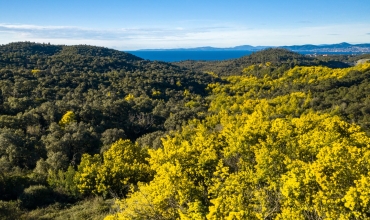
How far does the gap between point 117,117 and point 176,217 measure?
5496cm

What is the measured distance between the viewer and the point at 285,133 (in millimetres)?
27703

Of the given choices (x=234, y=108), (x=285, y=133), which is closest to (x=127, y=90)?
(x=234, y=108)

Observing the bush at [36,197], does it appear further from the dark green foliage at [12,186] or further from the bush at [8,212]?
the bush at [8,212]

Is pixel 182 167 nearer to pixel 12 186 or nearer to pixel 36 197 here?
pixel 36 197

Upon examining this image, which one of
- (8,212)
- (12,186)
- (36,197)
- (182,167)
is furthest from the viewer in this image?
(12,186)

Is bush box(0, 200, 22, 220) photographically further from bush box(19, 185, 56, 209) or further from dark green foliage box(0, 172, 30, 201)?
dark green foliage box(0, 172, 30, 201)

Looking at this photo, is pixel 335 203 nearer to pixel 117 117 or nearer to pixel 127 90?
pixel 117 117

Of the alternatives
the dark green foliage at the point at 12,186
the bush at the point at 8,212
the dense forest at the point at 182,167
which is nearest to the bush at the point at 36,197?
the dense forest at the point at 182,167

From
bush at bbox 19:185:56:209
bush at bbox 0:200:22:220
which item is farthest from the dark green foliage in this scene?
bush at bbox 0:200:22:220

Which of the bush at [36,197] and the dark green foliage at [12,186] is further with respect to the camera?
the dark green foliage at [12,186]

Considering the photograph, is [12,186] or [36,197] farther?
[12,186]

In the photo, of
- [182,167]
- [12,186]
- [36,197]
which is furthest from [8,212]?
[182,167]

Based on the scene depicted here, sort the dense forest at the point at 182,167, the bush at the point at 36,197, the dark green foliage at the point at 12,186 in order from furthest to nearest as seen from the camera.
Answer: the dark green foliage at the point at 12,186, the bush at the point at 36,197, the dense forest at the point at 182,167

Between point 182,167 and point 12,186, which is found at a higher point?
point 182,167
